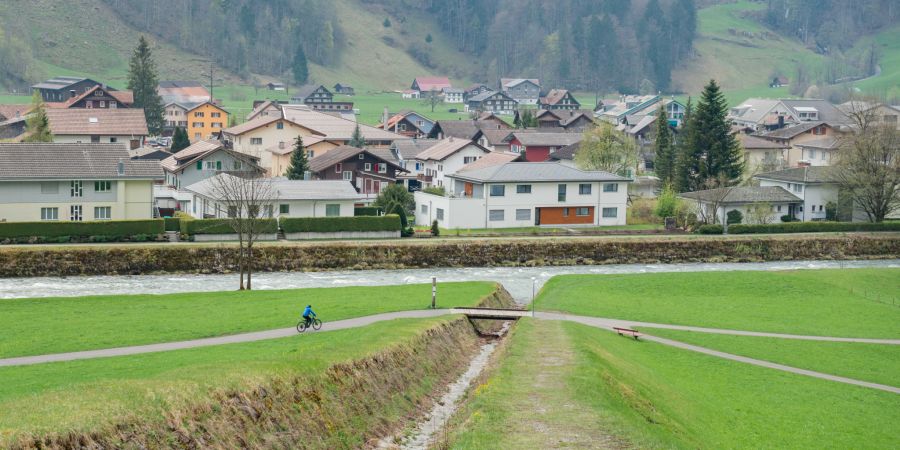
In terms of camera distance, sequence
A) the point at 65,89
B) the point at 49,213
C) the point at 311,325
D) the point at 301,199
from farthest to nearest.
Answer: the point at 65,89 < the point at 301,199 < the point at 49,213 < the point at 311,325

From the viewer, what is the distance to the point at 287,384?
25.5 metres

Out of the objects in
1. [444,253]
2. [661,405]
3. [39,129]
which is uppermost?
[39,129]

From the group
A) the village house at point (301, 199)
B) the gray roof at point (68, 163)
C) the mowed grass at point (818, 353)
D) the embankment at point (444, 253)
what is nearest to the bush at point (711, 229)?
the embankment at point (444, 253)

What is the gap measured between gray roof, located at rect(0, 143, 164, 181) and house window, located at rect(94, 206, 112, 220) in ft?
6.83

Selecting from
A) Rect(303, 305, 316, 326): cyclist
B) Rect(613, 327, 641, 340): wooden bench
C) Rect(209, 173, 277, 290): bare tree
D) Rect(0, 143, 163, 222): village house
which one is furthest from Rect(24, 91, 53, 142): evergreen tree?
Rect(613, 327, 641, 340): wooden bench

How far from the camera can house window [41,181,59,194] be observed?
68.3 m

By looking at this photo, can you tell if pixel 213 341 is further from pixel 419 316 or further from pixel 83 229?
pixel 83 229

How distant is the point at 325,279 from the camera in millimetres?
58875

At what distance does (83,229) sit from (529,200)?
3421 cm

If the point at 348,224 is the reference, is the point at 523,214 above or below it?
above

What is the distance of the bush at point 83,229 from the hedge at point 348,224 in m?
9.73

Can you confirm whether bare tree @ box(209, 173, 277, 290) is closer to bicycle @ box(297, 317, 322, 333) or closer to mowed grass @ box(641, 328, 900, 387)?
bicycle @ box(297, 317, 322, 333)

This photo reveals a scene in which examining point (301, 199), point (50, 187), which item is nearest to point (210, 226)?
point (301, 199)

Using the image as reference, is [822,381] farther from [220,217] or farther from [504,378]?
A: [220,217]
